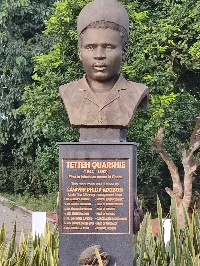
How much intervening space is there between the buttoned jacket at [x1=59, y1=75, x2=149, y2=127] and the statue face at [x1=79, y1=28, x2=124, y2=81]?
20 cm

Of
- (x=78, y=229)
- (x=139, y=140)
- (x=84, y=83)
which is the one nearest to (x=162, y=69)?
(x=139, y=140)

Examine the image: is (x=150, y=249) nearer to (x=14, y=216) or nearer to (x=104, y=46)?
(x=104, y=46)

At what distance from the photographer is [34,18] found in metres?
13.7

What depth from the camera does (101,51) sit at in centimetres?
439

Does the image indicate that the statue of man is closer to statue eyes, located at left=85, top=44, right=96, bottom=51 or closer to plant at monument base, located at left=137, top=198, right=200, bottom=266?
statue eyes, located at left=85, top=44, right=96, bottom=51

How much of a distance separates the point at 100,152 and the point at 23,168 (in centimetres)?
1052

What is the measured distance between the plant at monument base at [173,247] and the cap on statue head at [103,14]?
1.85 meters

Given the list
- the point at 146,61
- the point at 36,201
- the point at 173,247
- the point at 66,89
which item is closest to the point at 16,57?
the point at 36,201

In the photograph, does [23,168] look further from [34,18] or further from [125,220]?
[125,220]

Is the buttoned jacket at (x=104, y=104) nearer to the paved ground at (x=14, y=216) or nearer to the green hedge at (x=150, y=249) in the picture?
the green hedge at (x=150, y=249)

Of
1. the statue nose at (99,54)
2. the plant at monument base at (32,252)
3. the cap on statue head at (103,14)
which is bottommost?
the plant at monument base at (32,252)

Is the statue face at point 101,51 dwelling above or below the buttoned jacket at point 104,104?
above

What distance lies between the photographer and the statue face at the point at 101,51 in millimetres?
4383

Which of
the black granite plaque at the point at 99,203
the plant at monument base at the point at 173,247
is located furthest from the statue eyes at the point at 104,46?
the plant at monument base at the point at 173,247
